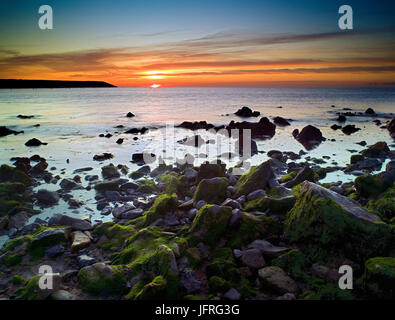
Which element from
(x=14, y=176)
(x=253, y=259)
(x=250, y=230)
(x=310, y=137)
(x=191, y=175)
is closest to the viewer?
(x=253, y=259)

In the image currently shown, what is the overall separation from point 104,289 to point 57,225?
3219 millimetres

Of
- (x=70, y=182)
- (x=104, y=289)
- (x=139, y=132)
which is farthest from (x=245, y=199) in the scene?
(x=139, y=132)

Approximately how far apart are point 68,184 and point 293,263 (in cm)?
850

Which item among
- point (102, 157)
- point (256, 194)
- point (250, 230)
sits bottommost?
point (250, 230)

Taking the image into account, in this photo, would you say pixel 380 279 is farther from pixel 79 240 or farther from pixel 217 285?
pixel 79 240

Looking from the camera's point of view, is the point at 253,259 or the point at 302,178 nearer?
the point at 253,259

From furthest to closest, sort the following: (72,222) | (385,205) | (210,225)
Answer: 1. (72,222)
2. (385,205)
3. (210,225)

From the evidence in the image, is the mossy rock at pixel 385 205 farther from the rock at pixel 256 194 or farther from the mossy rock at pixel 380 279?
the rock at pixel 256 194

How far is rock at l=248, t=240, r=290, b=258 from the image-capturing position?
5152mm

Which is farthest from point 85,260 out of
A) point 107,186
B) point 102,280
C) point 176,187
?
point 107,186

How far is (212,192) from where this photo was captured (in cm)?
784

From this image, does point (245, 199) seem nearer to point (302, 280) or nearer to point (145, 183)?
point (302, 280)

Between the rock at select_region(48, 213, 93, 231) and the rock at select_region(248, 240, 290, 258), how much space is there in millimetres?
4169
